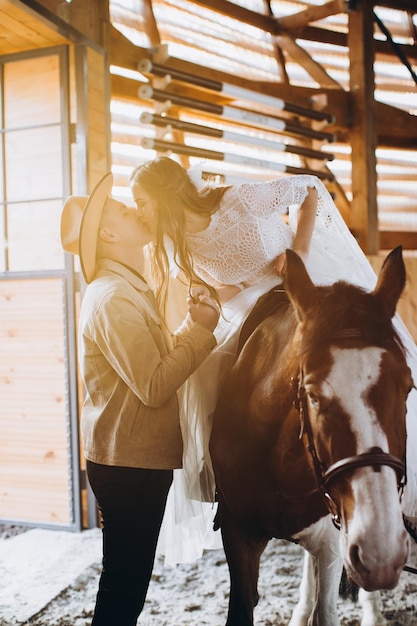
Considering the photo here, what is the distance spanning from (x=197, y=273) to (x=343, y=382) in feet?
3.23

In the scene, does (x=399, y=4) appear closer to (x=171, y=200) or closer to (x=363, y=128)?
(x=363, y=128)

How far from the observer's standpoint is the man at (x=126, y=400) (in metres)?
1.41

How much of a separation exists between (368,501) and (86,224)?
0.97 metres

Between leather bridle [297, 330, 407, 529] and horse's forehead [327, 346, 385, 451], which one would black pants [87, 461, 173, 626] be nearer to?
leather bridle [297, 330, 407, 529]

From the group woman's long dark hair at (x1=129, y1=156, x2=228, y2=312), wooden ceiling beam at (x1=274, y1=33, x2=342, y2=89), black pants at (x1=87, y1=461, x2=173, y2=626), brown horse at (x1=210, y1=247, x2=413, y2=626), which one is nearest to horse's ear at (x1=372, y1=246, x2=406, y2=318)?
brown horse at (x1=210, y1=247, x2=413, y2=626)

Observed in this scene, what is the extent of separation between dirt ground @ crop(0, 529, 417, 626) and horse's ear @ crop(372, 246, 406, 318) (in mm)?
1479

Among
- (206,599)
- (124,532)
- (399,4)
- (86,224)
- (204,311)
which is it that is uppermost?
(399,4)

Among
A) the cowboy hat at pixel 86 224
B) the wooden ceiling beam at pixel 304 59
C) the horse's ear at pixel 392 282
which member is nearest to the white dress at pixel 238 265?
the cowboy hat at pixel 86 224

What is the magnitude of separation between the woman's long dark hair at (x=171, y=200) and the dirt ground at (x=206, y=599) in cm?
130

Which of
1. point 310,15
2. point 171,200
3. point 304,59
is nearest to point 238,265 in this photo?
point 171,200

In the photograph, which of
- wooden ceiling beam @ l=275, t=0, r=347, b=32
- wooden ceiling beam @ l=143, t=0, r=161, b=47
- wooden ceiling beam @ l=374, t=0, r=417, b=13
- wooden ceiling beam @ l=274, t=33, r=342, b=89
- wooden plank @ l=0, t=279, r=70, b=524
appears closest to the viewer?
wooden plank @ l=0, t=279, r=70, b=524

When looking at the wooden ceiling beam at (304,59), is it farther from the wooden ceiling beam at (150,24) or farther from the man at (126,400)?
the man at (126,400)

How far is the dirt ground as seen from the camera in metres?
2.18

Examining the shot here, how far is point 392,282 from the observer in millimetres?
1190
